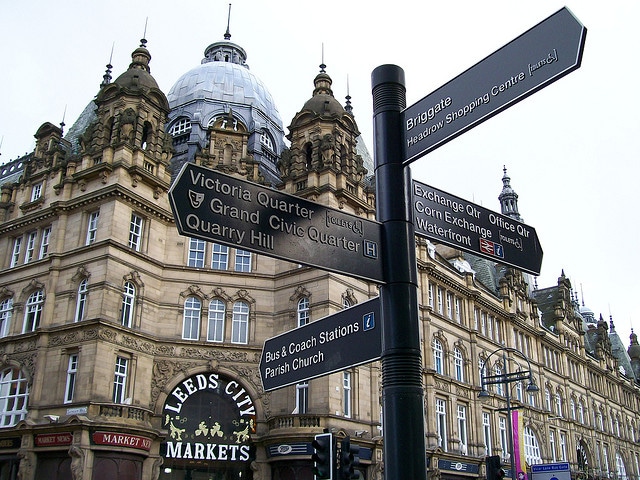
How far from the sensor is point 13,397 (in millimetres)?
28562

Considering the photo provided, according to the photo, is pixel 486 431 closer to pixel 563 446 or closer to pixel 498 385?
pixel 498 385

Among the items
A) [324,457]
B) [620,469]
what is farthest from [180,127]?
[620,469]

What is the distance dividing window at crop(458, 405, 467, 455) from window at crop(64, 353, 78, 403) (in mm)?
21803

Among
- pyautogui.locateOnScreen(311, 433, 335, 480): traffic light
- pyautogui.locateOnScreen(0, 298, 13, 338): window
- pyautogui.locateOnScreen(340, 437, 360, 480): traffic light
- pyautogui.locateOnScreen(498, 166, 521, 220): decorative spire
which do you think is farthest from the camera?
pyautogui.locateOnScreen(498, 166, 521, 220): decorative spire

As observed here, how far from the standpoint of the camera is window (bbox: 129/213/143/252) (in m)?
29.7

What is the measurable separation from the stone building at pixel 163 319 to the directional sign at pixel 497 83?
23400mm

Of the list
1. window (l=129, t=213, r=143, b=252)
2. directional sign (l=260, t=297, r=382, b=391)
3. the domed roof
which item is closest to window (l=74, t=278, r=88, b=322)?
window (l=129, t=213, r=143, b=252)

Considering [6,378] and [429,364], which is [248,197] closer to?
[6,378]

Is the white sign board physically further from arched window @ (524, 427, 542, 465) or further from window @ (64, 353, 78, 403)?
arched window @ (524, 427, 542, 465)

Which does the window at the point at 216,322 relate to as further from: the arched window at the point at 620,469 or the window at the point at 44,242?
the arched window at the point at 620,469

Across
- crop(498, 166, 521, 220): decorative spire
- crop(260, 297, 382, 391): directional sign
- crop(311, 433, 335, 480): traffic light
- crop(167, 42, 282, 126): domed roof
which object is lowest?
crop(311, 433, 335, 480): traffic light

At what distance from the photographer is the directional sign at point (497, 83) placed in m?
4.30

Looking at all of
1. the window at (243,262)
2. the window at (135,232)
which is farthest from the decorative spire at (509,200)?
the window at (135,232)

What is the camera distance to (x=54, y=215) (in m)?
31.0
